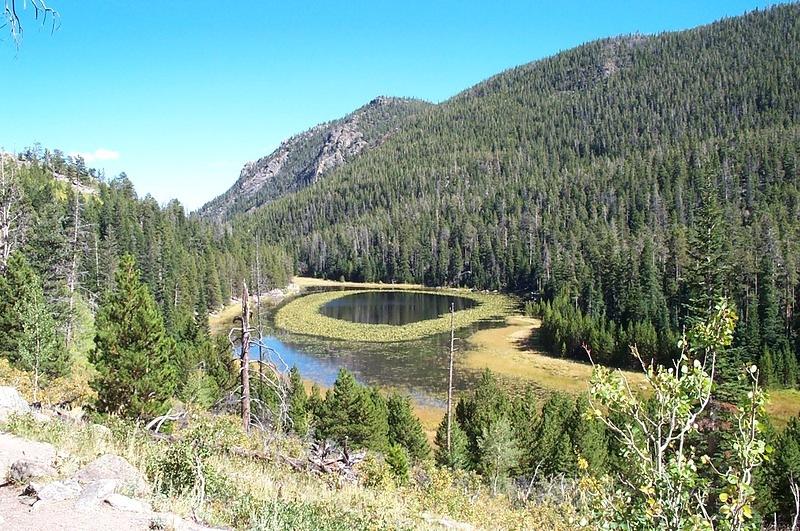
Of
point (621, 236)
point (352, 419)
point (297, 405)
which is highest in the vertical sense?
point (621, 236)

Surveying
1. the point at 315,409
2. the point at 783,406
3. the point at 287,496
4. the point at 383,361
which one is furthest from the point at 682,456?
the point at 383,361

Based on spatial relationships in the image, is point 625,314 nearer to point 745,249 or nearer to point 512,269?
point 745,249

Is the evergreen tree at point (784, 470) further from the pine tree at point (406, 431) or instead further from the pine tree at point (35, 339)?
the pine tree at point (35, 339)

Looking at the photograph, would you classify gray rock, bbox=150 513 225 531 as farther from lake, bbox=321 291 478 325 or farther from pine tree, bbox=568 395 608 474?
lake, bbox=321 291 478 325

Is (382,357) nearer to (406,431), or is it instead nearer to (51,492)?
(406,431)

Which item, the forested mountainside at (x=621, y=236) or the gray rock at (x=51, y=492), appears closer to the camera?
the gray rock at (x=51, y=492)

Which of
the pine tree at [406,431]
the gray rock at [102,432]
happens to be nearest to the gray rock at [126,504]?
the gray rock at [102,432]

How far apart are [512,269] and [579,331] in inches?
2634

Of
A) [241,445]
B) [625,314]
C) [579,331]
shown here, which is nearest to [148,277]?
[579,331]

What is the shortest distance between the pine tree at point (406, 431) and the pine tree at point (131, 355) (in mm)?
12278

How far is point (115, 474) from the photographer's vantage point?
703 centimetres

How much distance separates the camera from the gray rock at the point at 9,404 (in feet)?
34.5

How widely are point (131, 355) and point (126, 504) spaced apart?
57.5 feet

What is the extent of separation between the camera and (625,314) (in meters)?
71.0
